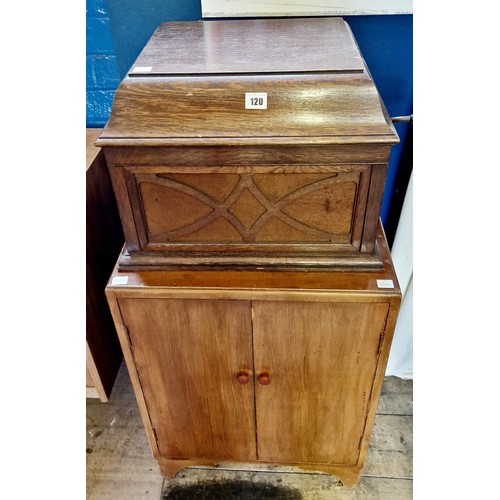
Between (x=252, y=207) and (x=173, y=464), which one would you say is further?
(x=173, y=464)

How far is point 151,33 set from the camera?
1.31 meters

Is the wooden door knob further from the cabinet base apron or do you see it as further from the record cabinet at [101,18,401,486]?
the cabinet base apron

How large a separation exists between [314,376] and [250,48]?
0.80 metres

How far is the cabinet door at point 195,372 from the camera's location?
109 cm

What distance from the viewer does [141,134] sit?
2.97ft

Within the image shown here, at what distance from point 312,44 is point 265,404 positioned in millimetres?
911

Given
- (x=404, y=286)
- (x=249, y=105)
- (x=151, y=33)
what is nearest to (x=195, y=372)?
(x=249, y=105)

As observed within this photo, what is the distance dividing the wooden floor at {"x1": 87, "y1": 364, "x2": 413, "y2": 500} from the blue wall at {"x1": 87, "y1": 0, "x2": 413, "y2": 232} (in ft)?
3.31

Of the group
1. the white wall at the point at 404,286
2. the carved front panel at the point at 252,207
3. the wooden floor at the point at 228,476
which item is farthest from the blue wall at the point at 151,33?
the wooden floor at the point at 228,476

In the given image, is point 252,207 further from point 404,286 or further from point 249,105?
point 404,286

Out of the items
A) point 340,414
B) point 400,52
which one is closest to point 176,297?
point 340,414

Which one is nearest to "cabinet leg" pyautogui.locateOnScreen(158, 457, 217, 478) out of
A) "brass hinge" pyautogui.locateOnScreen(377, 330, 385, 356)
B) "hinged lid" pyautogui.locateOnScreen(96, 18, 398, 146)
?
"brass hinge" pyautogui.locateOnScreen(377, 330, 385, 356)

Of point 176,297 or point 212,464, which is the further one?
point 212,464

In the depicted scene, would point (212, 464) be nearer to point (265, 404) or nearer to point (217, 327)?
point (265, 404)
